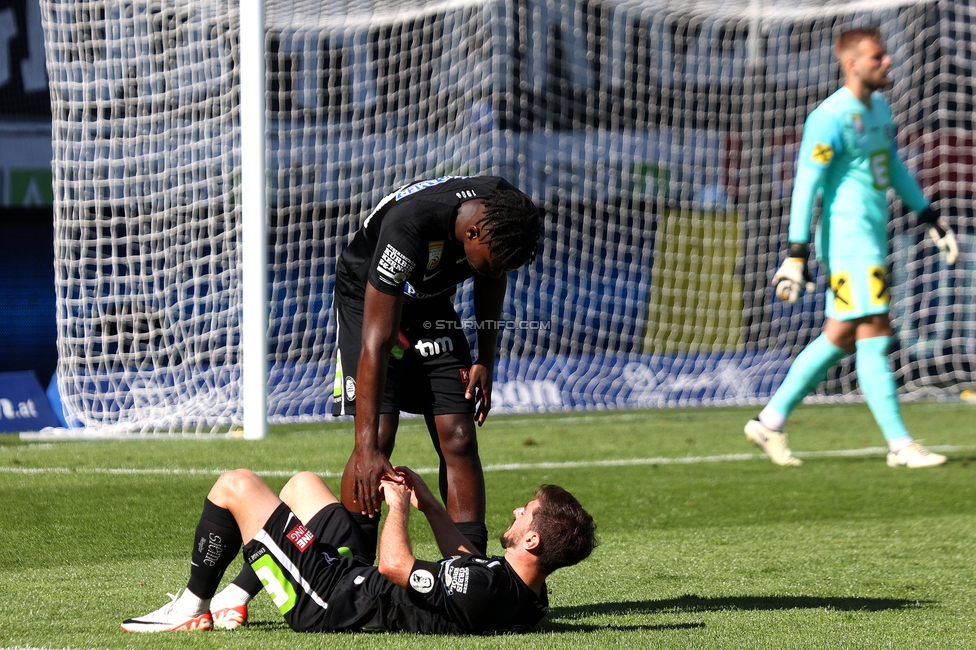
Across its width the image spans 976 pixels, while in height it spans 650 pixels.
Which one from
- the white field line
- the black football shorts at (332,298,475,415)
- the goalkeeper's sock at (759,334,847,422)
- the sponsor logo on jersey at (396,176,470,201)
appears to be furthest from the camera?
the goalkeeper's sock at (759,334,847,422)

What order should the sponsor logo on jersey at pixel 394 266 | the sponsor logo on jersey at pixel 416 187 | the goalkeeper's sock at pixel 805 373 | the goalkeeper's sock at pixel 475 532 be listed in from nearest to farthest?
the sponsor logo on jersey at pixel 394 266
the sponsor logo on jersey at pixel 416 187
the goalkeeper's sock at pixel 475 532
the goalkeeper's sock at pixel 805 373

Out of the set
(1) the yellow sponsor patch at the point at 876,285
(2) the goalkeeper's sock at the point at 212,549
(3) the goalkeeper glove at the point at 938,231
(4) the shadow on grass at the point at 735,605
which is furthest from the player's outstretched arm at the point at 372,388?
(3) the goalkeeper glove at the point at 938,231

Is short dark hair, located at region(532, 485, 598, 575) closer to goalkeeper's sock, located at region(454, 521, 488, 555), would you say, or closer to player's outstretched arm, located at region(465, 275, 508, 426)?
goalkeeper's sock, located at region(454, 521, 488, 555)

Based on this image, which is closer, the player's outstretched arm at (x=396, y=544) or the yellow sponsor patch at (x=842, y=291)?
the player's outstretched arm at (x=396, y=544)

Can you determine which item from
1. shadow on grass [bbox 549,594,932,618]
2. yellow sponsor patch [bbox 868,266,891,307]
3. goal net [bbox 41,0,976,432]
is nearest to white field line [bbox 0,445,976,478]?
yellow sponsor patch [bbox 868,266,891,307]

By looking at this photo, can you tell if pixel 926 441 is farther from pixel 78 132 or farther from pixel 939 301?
pixel 78 132

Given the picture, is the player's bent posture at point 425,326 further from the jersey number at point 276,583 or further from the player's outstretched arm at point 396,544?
the jersey number at point 276,583

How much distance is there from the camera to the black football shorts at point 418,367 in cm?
435

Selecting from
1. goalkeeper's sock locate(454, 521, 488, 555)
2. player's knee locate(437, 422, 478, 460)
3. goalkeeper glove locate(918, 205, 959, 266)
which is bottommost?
goalkeeper's sock locate(454, 521, 488, 555)

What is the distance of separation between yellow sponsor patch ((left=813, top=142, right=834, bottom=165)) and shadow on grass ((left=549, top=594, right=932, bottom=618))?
13.2 feet

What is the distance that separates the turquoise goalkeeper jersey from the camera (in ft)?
25.6

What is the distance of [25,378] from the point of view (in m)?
10.0

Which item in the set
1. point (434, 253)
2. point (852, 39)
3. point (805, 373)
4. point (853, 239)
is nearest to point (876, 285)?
point (853, 239)

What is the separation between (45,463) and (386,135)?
203 inches
